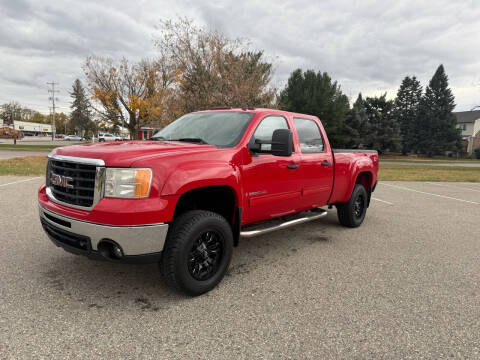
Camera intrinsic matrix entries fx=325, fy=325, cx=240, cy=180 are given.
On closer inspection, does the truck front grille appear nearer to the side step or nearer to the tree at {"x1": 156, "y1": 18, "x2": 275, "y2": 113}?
the side step

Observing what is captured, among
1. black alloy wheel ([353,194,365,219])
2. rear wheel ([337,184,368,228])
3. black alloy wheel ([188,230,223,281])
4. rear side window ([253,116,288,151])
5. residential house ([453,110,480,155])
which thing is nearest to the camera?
black alloy wheel ([188,230,223,281])

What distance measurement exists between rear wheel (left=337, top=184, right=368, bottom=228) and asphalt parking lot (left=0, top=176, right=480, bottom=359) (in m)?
0.79

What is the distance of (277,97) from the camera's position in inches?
798

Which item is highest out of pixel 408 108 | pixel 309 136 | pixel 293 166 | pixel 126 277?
pixel 408 108

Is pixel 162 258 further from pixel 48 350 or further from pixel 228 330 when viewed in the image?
pixel 48 350

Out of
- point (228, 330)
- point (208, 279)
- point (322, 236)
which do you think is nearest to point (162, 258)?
point (208, 279)

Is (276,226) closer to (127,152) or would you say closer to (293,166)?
(293,166)

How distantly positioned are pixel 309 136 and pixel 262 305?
2625 millimetres

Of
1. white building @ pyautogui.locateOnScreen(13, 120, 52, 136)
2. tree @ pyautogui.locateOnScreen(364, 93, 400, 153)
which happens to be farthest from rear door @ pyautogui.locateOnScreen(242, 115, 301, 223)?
white building @ pyautogui.locateOnScreen(13, 120, 52, 136)

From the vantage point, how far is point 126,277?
3453mm

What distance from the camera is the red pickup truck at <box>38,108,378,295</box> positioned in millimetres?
2646

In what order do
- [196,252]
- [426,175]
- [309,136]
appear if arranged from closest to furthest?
[196,252] < [309,136] < [426,175]

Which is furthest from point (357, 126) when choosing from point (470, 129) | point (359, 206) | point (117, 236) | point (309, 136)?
point (470, 129)

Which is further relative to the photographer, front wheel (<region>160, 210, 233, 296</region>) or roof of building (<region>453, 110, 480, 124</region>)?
roof of building (<region>453, 110, 480, 124</region>)
